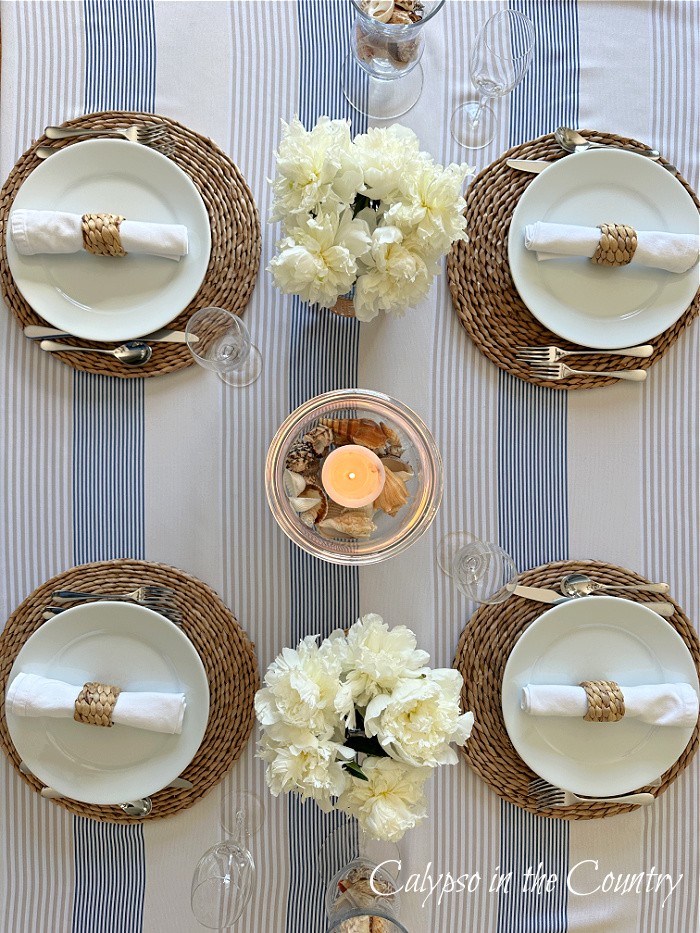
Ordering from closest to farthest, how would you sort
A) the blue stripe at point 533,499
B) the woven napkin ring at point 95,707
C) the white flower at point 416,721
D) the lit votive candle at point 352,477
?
the white flower at point 416,721, the lit votive candle at point 352,477, the woven napkin ring at point 95,707, the blue stripe at point 533,499

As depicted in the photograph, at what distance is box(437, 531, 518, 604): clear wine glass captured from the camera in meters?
1.09

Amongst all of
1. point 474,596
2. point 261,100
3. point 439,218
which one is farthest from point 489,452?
point 261,100

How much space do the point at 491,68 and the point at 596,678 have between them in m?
0.95

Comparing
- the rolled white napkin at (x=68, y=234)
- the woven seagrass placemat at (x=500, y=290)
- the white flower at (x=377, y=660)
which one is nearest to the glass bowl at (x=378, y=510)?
the white flower at (x=377, y=660)

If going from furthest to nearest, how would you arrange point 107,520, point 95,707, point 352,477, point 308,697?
point 107,520, point 95,707, point 352,477, point 308,697

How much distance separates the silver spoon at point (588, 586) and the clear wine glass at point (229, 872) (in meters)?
0.57

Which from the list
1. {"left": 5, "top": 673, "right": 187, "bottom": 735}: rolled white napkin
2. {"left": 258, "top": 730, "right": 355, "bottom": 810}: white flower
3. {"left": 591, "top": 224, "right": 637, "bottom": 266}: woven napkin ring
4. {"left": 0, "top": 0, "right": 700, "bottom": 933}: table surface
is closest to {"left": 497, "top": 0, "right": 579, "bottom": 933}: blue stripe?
{"left": 0, "top": 0, "right": 700, "bottom": 933}: table surface

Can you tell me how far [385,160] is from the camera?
0.84 m

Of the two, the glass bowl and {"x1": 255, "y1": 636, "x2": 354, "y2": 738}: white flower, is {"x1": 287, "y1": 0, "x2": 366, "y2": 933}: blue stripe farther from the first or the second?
{"x1": 255, "y1": 636, "x2": 354, "y2": 738}: white flower

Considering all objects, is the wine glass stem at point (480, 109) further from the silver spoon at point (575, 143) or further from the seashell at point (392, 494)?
the seashell at point (392, 494)

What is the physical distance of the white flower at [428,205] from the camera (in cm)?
84

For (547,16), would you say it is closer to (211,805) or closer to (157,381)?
(157,381)

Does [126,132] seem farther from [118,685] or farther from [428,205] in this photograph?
[118,685]

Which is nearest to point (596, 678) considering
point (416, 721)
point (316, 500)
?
point (416, 721)
